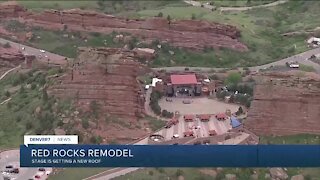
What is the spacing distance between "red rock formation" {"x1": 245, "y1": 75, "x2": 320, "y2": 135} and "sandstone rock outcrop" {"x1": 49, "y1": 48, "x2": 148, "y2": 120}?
7223mm

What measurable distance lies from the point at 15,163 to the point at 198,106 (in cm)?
1363

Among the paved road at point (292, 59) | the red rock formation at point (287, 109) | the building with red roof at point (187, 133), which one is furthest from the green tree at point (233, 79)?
the building with red roof at point (187, 133)

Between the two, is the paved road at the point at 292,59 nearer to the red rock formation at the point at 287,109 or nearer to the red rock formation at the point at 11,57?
the red rock formation at the point at 11,57

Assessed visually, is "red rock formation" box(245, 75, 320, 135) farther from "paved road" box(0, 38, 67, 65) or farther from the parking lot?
"paved road" box(0, 38, 67, 65)

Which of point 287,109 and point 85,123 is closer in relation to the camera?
point 85,123

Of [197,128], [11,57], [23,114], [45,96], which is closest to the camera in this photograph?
[197,128]

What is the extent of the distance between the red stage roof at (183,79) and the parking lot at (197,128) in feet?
24.1

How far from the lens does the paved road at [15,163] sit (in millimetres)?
42469

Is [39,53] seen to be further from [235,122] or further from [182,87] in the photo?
[235,122]

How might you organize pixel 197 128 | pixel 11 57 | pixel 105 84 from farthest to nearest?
pixel 11 57
pixel 105 84
pixel 197 128

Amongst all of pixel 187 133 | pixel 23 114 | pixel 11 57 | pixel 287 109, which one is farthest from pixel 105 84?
pixel 11 57

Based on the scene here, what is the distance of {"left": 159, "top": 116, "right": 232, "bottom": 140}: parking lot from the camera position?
45.8 m

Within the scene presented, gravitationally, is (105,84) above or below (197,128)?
above

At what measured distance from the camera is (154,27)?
69.6 meters
